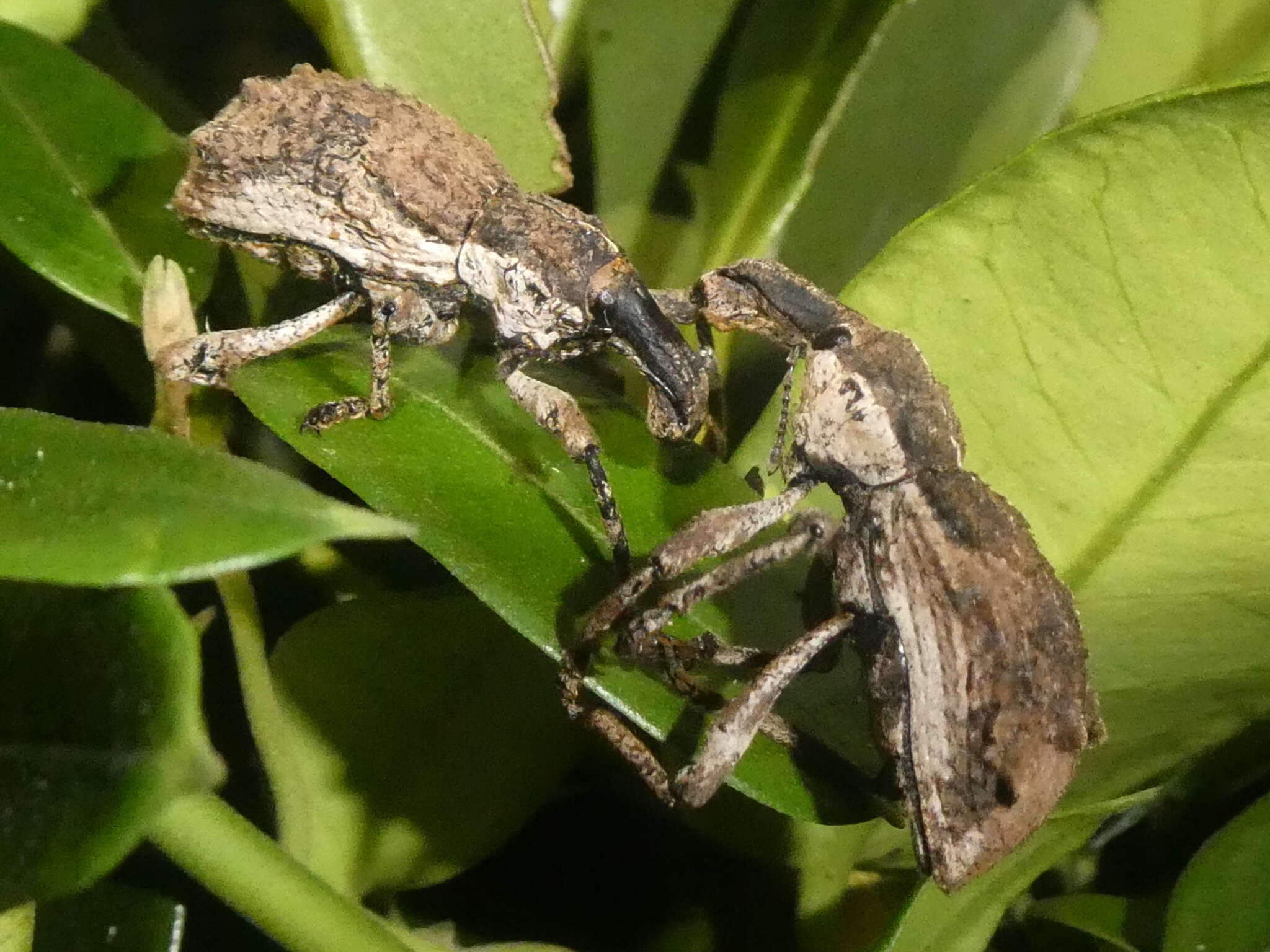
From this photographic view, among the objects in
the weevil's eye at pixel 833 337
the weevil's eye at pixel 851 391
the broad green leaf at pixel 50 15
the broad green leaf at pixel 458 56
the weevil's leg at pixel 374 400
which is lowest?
the weevil's leg at pixel 374 400

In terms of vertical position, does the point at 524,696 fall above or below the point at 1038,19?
below

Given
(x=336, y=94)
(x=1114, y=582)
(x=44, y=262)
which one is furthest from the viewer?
(x=336, y=94)

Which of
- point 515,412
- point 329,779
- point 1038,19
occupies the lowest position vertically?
point 329,779

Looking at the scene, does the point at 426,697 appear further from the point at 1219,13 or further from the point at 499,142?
the point at 1219,13

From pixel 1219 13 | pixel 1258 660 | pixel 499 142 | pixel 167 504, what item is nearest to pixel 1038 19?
pixel 1219 13

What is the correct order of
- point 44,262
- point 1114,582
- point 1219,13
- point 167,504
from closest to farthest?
1. point 167,504
2. point 44,262
3. point 1114,582
4. point 1219,13

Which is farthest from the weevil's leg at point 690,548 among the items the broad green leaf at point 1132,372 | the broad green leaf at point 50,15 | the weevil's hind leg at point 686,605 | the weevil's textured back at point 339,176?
the broad green leaf at point 50,15

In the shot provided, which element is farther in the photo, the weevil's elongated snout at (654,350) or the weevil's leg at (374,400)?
the weevil's elongated snout at (654,350)

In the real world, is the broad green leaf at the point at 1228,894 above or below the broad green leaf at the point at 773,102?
below

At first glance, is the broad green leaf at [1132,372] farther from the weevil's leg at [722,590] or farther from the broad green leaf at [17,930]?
the broad green leaf at [17,930]
